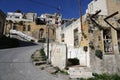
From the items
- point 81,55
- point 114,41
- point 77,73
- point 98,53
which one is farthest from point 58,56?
point 114,41

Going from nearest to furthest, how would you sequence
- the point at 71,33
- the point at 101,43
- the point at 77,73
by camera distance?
the point at 77,73 < the point at 101,43 < the point at 71,33

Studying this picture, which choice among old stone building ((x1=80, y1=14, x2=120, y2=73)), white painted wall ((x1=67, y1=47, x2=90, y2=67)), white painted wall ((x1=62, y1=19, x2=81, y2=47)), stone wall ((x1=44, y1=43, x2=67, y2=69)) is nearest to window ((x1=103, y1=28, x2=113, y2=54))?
old stone building ((x1=80, y1=14, x2=120, y2=73))

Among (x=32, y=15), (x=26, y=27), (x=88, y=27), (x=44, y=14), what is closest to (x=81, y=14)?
(x=88, y=27)

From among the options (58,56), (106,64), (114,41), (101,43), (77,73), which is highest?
(114,41)

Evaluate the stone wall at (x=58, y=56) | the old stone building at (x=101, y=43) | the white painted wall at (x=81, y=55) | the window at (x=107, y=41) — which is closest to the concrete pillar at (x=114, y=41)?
the old stone building at (x=101, y=43)

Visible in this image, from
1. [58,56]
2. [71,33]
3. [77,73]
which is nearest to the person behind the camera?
[77,73]

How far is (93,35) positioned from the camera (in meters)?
13.7

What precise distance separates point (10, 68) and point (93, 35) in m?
7.96

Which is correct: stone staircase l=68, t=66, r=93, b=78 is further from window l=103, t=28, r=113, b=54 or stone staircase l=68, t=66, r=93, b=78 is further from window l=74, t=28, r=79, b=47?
window l=74, t=28, r=79, b=47

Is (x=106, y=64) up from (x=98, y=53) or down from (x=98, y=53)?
down

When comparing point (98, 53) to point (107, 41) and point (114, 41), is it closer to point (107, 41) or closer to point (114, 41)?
point (107, 41)

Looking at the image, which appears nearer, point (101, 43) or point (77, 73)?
point (77, 73)

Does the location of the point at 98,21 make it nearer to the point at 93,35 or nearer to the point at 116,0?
the point at 93,35

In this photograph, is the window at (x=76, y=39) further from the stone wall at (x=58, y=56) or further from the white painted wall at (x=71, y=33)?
the stone wall at (x=58, y=56)
